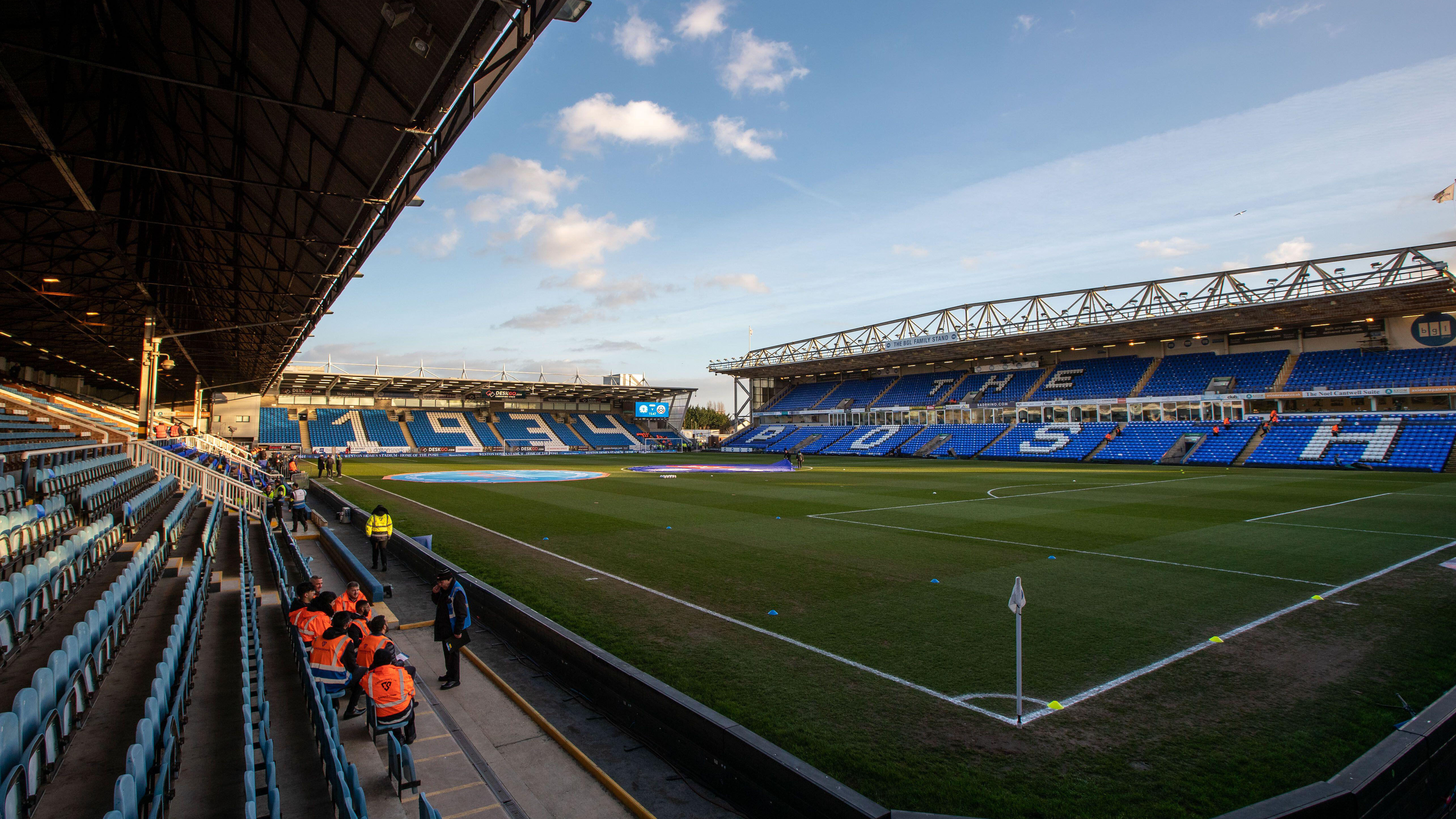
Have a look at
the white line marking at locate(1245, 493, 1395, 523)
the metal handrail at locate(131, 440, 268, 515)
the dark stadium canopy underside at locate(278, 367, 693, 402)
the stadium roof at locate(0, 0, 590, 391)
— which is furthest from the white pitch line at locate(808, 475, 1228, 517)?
the dark stadium canopy underside at locate(278, 367, 693, 402)

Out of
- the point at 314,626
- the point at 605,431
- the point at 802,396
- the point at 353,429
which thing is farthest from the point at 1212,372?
the point at 353,429

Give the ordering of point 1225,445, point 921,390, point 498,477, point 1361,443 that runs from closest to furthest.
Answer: point 498,477 < point 1361,443 < point 1225,445 < point 921,390

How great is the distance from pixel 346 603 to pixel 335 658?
43.9 inches

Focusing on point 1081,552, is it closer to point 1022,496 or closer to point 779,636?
point 779,636

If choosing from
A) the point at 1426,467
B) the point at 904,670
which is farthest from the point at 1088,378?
the point at 904,670

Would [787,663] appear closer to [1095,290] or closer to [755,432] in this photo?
[1095,290]

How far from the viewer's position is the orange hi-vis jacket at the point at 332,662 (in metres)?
5.80

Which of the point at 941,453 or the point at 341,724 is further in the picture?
the point at 941,453

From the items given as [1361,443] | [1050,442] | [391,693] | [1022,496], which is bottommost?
[391,693]

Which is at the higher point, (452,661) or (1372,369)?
(1372,369)

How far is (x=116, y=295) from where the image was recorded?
71.6 ft

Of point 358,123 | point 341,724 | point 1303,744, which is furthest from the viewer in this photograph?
point 358,123

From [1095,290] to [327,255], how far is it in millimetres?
47423

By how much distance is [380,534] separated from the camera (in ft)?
40.0
